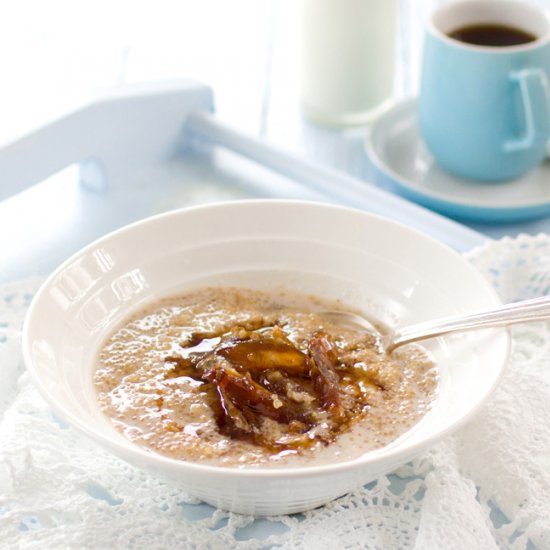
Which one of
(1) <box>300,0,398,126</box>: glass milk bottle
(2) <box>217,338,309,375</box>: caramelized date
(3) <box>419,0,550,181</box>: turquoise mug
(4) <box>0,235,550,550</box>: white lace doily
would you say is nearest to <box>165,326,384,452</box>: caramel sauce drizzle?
(2) <box>217,338,309,375</box>: caramelized date

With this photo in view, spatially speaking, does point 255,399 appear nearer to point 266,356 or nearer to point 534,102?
point 266,356

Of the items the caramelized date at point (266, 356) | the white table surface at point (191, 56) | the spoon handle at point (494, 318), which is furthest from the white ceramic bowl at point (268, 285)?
the white table surface at point (191, 56)

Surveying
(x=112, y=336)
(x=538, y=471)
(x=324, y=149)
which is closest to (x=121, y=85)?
(x=324, y=149)

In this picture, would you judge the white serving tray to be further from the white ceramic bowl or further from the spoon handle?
the spoon handle

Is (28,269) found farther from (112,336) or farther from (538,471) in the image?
(538,471)

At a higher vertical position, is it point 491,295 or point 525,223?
point 491,295

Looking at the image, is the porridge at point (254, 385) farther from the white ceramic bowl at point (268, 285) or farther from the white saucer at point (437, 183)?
the white saucer at point (437, 183)

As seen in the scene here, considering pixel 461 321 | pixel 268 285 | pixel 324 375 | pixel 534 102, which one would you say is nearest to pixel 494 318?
pixel 461 321
